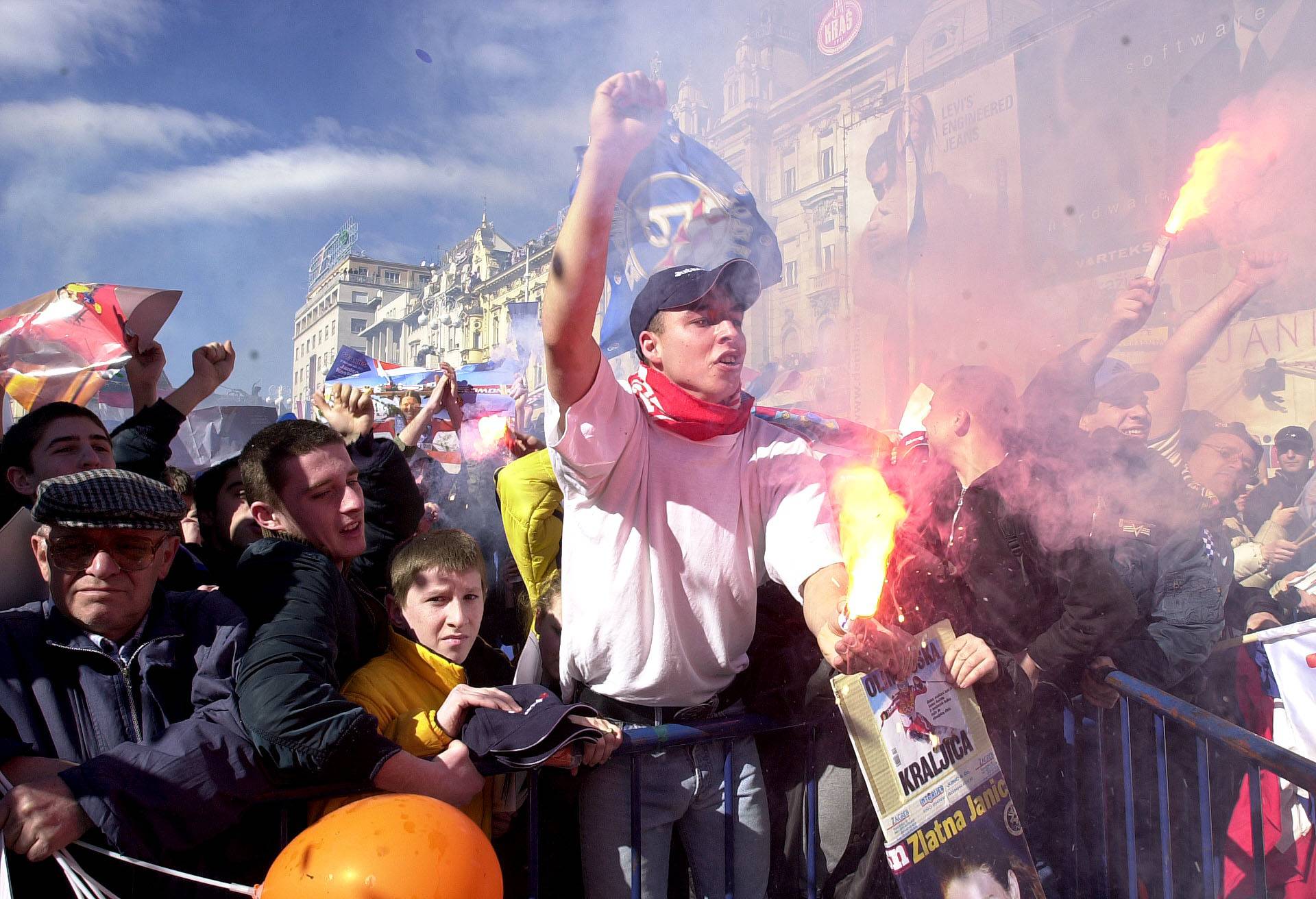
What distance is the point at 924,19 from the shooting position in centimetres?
324

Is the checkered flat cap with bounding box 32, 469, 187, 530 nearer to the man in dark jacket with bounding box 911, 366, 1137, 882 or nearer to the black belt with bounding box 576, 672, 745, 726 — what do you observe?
the black belt with bounding box 576, 672, 745, 726

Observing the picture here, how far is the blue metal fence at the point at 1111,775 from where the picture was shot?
6.15 feet

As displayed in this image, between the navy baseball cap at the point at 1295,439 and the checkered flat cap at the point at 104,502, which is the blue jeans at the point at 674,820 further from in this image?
the navy baseball cap at the point at 1295,439

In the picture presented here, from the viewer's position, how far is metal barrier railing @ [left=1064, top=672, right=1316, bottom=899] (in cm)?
179

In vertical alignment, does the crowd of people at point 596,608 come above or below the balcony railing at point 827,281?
below

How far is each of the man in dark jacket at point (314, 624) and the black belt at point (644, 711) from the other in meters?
0.36

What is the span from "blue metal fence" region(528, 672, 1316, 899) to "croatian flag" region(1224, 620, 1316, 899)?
99mm

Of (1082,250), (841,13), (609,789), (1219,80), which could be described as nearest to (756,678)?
(609,789)

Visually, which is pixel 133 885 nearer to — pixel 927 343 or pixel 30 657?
pixel 30 657

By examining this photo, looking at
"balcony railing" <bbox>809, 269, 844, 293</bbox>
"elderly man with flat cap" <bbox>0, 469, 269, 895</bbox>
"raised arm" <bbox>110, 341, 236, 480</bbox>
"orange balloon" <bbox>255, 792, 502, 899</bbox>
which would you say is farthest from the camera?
"balcony railing" <bbox>809, 269, 844, 293</bbox>

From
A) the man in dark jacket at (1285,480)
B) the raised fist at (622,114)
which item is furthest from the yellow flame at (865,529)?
the man in dark jacket at (1285,480)

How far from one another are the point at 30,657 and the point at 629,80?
172 centimetres

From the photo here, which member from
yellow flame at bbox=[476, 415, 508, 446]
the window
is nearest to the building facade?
yellow flame at bbox=[476, 415, 508, 446]

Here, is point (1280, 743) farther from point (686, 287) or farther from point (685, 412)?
point (686, 287)
